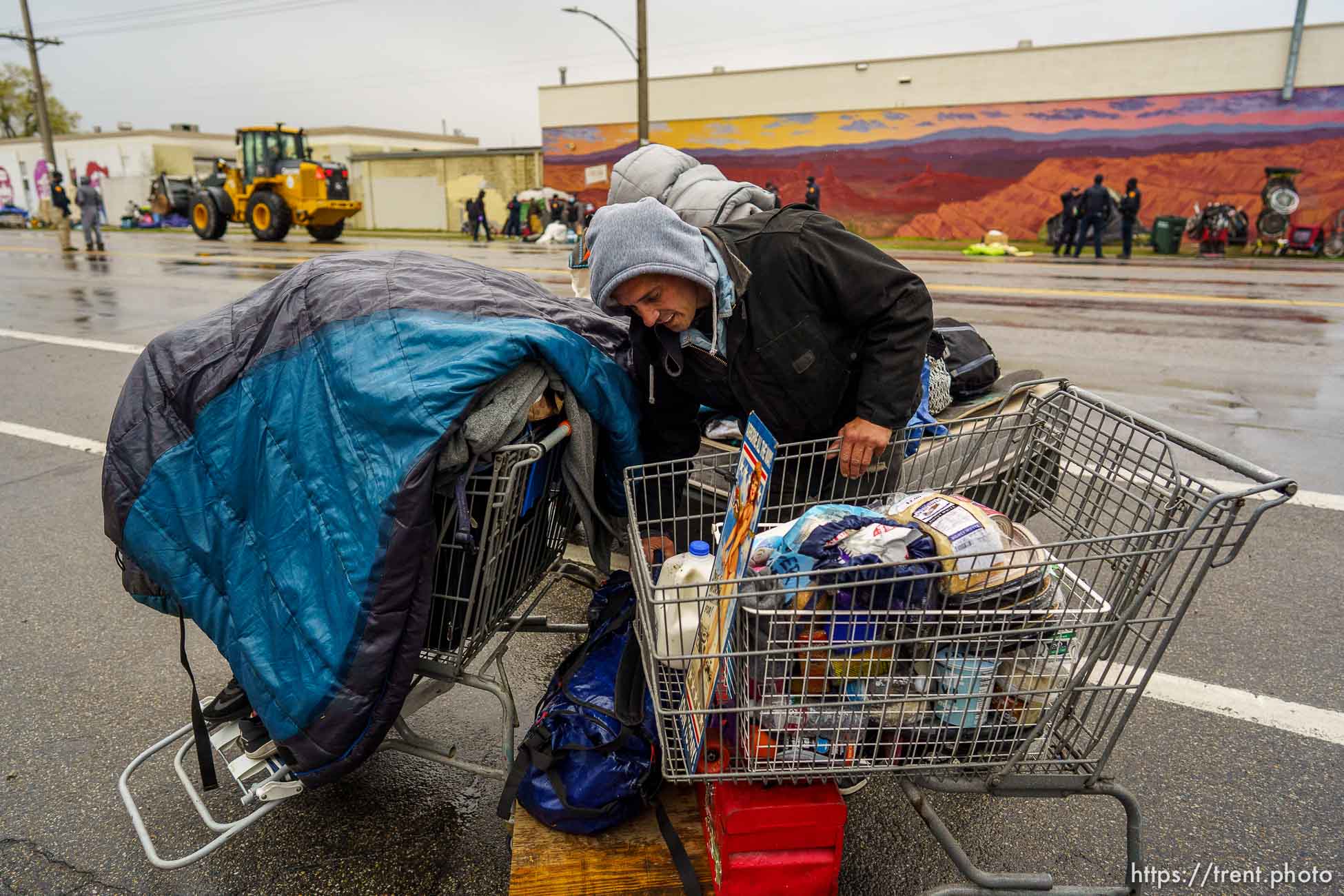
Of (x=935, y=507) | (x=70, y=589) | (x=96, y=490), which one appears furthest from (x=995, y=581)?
(x=96, y=490)

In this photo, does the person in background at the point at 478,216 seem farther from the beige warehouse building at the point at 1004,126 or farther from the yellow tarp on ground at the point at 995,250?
the yellow tarp on ground at the point at 995,250

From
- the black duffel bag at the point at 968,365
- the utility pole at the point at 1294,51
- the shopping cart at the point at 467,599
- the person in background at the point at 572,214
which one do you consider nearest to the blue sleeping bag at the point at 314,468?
the shopping cart at the point at 467,599

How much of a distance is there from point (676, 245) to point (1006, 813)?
6.35 feet

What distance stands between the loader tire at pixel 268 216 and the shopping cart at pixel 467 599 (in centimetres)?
2547

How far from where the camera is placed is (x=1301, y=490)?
16.2ft

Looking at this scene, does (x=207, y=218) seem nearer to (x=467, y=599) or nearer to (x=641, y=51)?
(x=641, y=51)

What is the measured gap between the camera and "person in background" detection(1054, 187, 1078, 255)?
23047mm

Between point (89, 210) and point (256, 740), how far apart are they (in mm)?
24570

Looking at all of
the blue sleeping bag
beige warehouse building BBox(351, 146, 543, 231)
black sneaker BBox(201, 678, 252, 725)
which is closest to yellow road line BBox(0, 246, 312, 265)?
beige warehouse building BBox(351, 146, 543, 231)

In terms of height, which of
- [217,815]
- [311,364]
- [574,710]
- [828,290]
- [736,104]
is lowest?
[217,815]

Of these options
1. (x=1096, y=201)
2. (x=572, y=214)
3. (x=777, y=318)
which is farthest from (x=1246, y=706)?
(x=572, y=214)

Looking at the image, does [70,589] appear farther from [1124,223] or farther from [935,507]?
[1124,223]

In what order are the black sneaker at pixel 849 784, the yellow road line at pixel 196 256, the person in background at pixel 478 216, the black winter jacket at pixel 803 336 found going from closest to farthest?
the black sneaker at pixel 849 784 < the black winter jacket at pixel 803 336 < the yellow road line at pixel 196 256 < the person in background at pixel 478 216

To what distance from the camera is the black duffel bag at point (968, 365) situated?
12.8 ft
